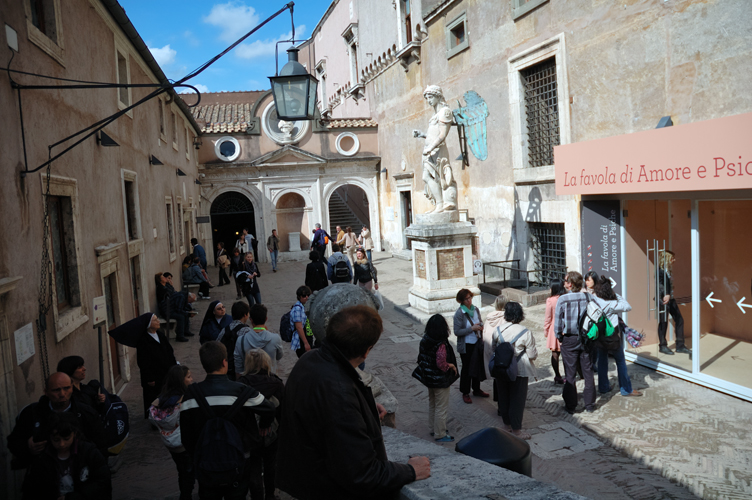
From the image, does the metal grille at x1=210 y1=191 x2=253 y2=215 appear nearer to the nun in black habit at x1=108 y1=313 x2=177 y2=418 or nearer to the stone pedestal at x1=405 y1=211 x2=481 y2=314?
the stone pedestal at x1=405 y1=211 x2=481 y2=314

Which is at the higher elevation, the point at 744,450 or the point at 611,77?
the point at 611,77

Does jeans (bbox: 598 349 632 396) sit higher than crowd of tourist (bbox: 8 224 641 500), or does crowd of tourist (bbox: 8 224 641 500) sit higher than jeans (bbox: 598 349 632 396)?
crowd of tourist (bbox: 8 224 641 500)

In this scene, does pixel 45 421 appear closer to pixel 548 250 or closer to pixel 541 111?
pixel 548 250

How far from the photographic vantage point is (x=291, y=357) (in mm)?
9406

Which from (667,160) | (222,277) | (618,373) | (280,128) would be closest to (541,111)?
(667,160)

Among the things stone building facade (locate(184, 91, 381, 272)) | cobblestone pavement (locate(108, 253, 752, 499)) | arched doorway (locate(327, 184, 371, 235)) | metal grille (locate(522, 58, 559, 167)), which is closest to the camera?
cobblestone pavement (locate(108, 253, 752, 499))

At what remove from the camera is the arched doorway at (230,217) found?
24.9m

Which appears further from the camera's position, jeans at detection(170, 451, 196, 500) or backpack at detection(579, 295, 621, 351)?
backpack at detection(579, 295, 621, 351)

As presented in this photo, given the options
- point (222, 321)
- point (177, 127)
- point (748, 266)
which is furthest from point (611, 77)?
point (177, 127)

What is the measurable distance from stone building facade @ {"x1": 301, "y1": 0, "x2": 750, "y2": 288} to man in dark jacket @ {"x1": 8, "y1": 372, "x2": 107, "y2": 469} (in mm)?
8748

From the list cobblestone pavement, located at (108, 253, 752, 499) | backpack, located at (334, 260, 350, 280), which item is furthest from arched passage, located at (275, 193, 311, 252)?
cobblestone pavement, located at (108, 253, 752, 499)

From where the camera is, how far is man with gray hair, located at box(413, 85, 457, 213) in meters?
11.7

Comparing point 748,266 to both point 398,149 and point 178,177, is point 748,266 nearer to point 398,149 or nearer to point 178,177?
point 178,177

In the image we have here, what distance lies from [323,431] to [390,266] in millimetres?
18556
